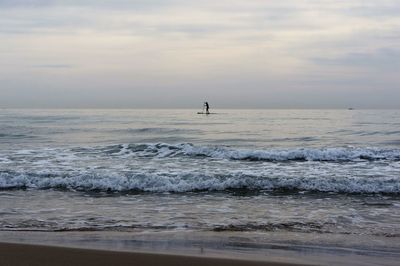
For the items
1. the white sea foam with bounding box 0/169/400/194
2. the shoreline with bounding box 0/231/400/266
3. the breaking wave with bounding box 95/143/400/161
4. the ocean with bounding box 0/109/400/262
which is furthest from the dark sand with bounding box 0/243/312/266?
the breaking wave with bounding box 95/143/400/161

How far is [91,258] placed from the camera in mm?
4660

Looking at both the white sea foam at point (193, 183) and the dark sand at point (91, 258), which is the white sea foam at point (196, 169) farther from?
the dark sand at point (91, 258)

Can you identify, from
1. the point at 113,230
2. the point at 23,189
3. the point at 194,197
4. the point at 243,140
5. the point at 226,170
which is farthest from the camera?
the point at 243,140

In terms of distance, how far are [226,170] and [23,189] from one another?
5.83m

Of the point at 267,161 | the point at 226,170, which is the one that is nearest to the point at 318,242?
the point at 226,170

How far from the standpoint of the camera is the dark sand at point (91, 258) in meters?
4.52

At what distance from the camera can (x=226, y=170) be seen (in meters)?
13.4

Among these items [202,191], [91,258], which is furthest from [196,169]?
[91,258]

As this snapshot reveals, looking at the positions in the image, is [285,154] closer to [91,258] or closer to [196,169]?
[196,169]

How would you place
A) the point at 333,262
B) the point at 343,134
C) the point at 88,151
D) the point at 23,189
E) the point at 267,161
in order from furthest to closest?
1. the point at 343,134
2. the point at 88,151
3. the point at 267,161
4. the point at 23,189
5. the point at 333,262

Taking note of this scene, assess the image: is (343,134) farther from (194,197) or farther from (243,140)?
(194,197)

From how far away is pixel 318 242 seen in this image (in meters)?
5.70

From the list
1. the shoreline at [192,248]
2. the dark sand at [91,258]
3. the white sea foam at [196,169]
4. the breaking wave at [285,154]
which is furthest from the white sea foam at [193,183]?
the dark sand at [91,258]

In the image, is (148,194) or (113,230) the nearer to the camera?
(113,230)
